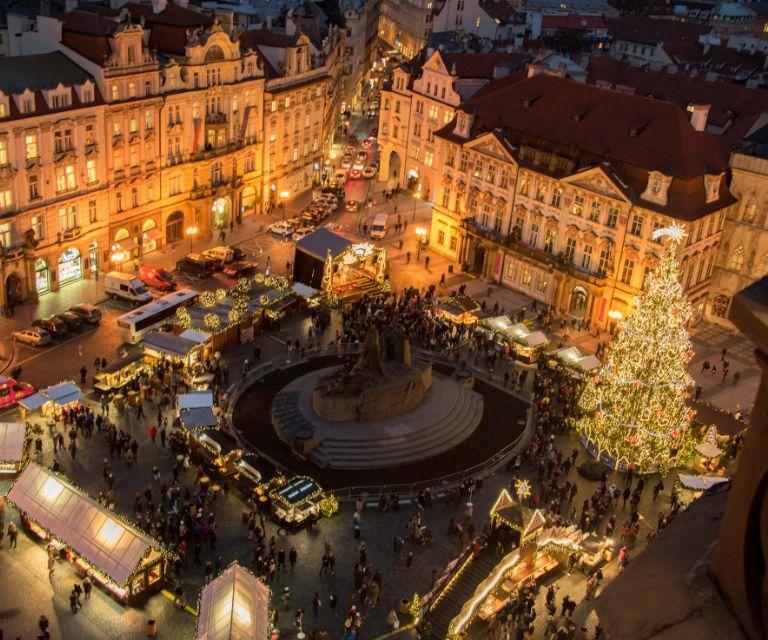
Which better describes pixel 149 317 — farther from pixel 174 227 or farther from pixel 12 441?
pixel 174 227

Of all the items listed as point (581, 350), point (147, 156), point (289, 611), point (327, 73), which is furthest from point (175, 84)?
point (289, 611)

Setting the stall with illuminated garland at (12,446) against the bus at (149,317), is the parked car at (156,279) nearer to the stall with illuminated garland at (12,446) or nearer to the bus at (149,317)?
the bus at (149,317)

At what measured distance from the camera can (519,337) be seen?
65.5 metres

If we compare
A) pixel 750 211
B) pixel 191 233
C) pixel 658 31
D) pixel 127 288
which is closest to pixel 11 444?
pixel 127 288

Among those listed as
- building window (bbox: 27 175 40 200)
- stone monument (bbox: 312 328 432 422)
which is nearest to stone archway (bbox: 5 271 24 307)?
building window (bbox: 27 175 40 200)

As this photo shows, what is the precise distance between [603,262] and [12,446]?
44806mm

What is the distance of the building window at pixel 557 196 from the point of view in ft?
239

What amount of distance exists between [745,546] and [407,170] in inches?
3855

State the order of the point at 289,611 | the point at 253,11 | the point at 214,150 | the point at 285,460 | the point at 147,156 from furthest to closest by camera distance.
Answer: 1. the point at 253,11
2. the point at 214,150
3. the point at 147,156
4. the point at 285,460
5. the point at 289,611

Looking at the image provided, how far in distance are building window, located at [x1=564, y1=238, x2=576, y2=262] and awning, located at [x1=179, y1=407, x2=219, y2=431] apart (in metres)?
34.5

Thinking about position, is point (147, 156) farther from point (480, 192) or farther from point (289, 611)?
point (289, 611)

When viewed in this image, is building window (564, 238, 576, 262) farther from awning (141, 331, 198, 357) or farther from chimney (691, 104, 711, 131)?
awning (141, 331, 198, 357)

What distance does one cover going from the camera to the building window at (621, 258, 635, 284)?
6861 cm

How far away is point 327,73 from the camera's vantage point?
100875 mm
